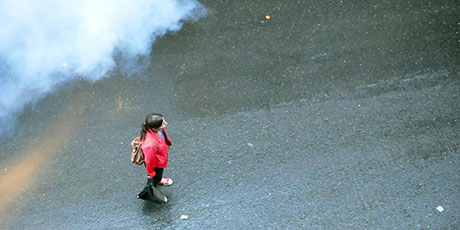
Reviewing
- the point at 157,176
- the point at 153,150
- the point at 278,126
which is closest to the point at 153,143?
the point at 153,150

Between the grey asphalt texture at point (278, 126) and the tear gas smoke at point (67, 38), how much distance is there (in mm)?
247

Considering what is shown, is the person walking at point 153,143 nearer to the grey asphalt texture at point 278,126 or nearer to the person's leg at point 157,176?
the person's leg at point 157,176

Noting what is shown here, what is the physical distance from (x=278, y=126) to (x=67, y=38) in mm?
3443

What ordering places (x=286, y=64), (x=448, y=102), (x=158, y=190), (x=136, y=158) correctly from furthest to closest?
(x=286, y=64) → (x=448, y=102) → (x=158, y=190) → (x=136, y=158)

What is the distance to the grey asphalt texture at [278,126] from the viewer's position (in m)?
6.16

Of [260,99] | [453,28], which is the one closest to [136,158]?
[260,99]

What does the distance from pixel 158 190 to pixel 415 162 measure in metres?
3.03

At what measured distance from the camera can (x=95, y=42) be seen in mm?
7832

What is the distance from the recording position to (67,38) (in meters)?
7.91

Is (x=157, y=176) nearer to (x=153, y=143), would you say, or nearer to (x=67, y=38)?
(x=153, y=143)

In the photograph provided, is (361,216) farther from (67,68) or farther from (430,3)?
(67,68)

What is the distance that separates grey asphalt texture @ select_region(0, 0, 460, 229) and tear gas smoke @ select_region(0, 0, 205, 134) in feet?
0.81

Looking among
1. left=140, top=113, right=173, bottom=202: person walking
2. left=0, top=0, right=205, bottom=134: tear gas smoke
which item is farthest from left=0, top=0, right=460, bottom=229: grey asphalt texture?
left=140, top=113, right=173, bottom=202: person walking

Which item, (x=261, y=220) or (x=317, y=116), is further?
(x=317, y=116)
